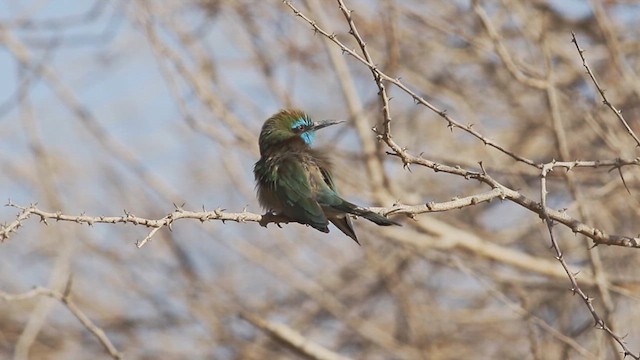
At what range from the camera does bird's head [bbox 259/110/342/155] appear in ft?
12.4

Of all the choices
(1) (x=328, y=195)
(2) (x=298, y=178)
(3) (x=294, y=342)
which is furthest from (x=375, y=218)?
(3) (x=294, y=342)

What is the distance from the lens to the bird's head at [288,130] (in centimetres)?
378

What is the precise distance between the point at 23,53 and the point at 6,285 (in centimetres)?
158

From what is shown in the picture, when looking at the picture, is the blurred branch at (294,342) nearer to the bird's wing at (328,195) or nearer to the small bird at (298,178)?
the small bird at (298,178)

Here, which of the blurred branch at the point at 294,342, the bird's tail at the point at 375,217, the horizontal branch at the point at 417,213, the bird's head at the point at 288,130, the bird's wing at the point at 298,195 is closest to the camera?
the horizontal branch at the point at 417,213

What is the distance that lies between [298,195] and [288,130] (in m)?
0.52

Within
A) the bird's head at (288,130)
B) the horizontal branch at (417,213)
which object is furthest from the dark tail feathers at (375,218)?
the bird's head at (288,130)

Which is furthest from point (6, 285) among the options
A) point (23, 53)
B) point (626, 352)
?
point (626, 352)

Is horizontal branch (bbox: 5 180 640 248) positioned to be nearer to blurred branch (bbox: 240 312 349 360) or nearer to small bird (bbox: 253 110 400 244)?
small bird (bbox: 253 110 400 244)

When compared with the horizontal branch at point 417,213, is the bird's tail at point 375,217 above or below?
above

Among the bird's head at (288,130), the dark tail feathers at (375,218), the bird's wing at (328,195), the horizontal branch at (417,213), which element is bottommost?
the horizontal branch at (417,213)

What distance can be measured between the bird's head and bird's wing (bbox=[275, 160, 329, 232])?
0.66 ft

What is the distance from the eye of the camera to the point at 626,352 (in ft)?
8.20

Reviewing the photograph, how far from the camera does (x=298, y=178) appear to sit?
348 centimetres
